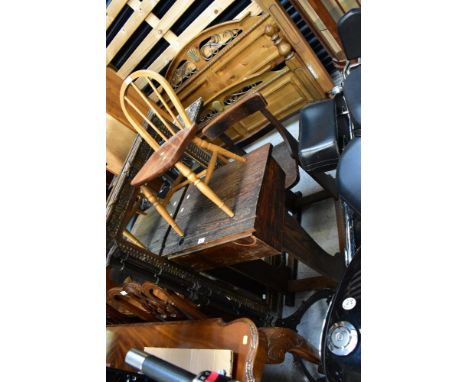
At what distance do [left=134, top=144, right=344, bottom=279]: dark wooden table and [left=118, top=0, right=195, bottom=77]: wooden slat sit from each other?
1.88 metres

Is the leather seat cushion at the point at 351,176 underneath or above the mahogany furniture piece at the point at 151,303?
above

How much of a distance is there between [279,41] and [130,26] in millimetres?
1556

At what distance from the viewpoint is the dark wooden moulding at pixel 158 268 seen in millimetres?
1540

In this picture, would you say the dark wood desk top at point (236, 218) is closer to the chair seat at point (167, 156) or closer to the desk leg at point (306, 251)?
the desk leg at point (306, 251)

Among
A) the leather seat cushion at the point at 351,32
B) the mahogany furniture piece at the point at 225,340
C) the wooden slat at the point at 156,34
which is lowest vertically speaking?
the mahogany furniture piece at the point at 225,340

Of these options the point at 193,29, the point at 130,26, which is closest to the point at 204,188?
the point at 193,29

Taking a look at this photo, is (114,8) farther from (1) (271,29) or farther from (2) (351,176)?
(2) (351,176)

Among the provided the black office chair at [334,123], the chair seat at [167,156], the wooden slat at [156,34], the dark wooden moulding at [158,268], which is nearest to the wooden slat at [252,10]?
the wooden slat at [156,34]

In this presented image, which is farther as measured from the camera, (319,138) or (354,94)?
(319,138)

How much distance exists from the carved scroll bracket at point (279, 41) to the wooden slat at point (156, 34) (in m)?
0.80

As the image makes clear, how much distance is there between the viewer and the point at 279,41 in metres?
2.64
